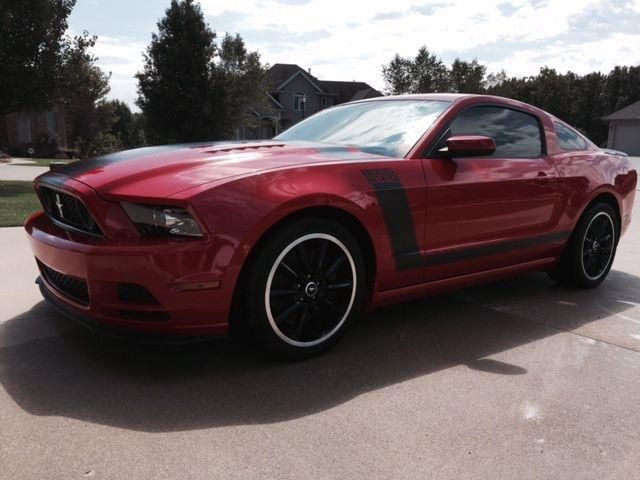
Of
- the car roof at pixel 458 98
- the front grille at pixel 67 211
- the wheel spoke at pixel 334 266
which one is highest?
the car roof at pixel 458 98

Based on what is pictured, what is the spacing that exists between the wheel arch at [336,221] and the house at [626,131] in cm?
4964

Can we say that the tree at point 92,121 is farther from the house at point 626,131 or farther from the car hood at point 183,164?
the house at point 626,131

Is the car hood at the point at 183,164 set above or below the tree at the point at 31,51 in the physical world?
below

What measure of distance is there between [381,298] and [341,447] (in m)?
1.25

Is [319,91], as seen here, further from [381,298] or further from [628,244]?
[381,298]

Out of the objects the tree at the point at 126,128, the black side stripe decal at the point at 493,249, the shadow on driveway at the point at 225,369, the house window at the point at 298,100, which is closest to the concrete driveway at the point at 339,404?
the shadow on driveway at the point at 225,369

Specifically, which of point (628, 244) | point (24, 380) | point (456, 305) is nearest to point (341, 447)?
point (24, 380)

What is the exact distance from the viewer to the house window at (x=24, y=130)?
36688mm

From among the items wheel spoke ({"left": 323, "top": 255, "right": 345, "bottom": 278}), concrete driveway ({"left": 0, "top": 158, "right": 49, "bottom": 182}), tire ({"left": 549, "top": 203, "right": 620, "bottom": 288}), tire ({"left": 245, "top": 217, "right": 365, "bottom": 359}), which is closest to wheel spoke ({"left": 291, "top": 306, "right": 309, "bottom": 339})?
tire ({"left": 245, "top": 217, "right": 365, "bottom": 359})

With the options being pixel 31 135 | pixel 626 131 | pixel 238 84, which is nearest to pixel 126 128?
pixel 31 135

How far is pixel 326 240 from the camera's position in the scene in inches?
122

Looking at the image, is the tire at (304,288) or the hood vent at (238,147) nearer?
the tire at (304,288)

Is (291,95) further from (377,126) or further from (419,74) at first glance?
(377,126)

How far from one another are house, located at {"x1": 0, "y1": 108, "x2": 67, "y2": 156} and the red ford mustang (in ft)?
122
